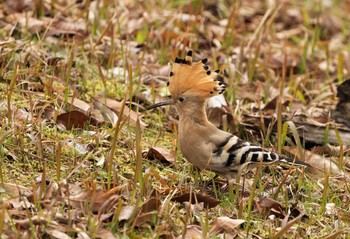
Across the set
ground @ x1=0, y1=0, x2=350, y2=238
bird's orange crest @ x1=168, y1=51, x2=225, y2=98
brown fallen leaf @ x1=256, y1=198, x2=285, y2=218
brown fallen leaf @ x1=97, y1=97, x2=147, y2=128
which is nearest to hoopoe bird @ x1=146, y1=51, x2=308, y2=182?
bird's orange crest @ x1=168, y1=51, x2=225, y2=98

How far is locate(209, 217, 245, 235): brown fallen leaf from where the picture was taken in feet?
11.4

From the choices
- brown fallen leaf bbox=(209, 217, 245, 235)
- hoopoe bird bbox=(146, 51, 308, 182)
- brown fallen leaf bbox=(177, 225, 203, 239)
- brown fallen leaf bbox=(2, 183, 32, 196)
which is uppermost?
hoopoe bird bbox=(146, 51, 308, 182)

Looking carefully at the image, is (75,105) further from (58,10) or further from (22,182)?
(58,10)

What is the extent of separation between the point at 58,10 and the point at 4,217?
3.47 m

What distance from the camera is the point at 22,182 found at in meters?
3.73

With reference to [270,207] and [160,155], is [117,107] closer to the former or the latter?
[160,155]

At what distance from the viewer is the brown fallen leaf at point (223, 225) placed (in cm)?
348

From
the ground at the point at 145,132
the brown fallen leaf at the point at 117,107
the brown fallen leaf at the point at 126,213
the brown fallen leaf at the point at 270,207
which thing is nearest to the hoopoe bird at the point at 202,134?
the ground at the point at 145,132

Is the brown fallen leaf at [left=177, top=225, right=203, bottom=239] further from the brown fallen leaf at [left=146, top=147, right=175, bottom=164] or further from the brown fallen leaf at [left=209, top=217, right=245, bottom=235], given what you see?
the brown fallen leaf at [left=146, top=147, right=175, bottom=164]

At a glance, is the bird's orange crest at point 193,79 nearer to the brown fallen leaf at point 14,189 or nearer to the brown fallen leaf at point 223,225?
the brown fallen leaf at point 223,225

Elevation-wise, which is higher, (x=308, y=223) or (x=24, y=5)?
(x=24, y=5)

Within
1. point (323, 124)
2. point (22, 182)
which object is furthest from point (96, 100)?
point (323, 124)

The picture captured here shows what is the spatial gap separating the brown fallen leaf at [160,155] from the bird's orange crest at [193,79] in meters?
0.34

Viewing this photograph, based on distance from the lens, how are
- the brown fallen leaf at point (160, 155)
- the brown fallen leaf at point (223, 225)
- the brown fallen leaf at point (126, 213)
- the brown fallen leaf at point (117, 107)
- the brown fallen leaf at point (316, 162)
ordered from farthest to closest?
1. the brown fallen leaf at point (117, 107)
2. the brown fallen leaf at point (316, 162)
3. the brown fallen leaf at point (160, 155)
4. the brown fallen leaf at point (223, 225)
5. the brown fallen leaf at point (126, 213)
